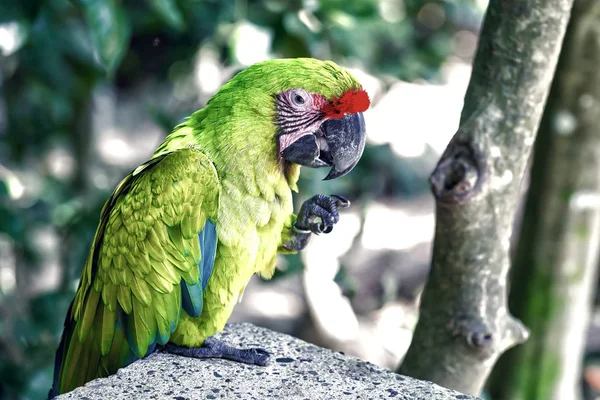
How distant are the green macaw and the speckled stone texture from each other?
8 centimetres

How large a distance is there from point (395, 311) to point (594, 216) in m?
1.77

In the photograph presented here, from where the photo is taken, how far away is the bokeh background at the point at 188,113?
84.6 inches

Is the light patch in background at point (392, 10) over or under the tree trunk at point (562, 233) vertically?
over

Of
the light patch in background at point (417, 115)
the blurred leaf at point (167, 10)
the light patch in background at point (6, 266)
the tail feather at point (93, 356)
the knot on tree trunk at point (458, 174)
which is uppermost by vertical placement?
the light patch in background at point (417, 115)

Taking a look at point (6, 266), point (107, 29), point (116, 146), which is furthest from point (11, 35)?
point (116, 146)

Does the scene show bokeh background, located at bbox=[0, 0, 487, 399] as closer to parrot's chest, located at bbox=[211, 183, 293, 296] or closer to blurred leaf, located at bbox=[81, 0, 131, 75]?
blurred leaf, located at bbox=[81, 0, 131, 75]

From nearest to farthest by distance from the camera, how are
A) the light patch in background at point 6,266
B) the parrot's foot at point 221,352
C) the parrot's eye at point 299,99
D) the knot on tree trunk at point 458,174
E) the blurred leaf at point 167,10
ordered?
the parrot's eye at point 299,99 → the knot on tree trunk at point 458,174 → the parrot's foot at point 221,352 → the blurred leaf at point 167,10 → the light patch in background at point 6,266

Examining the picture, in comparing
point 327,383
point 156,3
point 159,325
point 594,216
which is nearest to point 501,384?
point 594,216

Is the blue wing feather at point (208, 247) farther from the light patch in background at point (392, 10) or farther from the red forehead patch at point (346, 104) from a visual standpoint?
the light patch in background at point (392, 10)

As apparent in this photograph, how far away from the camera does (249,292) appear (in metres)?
4.25

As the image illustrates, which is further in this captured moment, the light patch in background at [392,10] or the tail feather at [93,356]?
the light patch in background at [392,10]

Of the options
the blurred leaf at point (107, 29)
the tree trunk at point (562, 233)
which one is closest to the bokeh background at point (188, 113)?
the blurred leaf at point (107, 29)

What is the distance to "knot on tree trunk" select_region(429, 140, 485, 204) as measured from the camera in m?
1.55

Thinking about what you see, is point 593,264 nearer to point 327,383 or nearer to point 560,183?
point 560,183
